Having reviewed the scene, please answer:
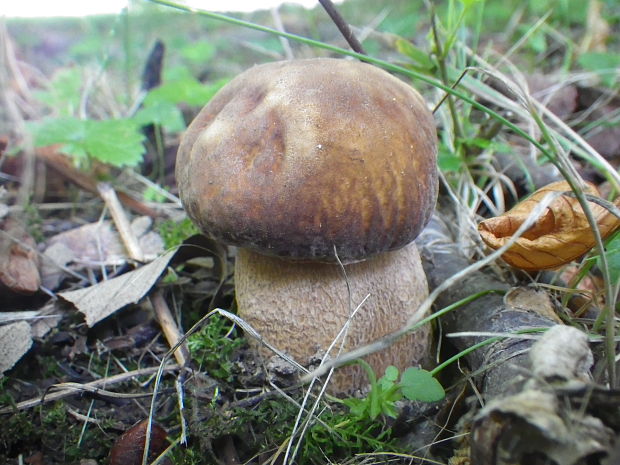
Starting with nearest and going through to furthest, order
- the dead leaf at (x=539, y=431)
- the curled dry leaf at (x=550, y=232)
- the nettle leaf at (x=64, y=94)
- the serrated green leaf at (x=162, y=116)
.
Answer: the dead leaf at (x=539, y=431), the curled dry leaf at (x=550, y=232), the serrated green leaf at (x=162, y=116), the nettle leaf at (x=64, y=94)

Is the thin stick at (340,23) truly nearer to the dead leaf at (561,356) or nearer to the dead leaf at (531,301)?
the dead leaf at (531,301)

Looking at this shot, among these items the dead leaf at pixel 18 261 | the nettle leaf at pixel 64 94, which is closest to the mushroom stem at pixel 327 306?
the dead leaf at pixel 18 261

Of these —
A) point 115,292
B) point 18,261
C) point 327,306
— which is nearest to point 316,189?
point 327,306

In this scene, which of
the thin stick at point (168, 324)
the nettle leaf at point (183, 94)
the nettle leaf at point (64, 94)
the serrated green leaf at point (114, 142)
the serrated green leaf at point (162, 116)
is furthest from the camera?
the nettle leaf at point (64, 94)

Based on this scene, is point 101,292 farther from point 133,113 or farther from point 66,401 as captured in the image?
point 133,113

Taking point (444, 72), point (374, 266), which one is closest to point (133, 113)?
point (444, 72)

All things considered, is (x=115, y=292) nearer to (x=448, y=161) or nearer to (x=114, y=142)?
(x=114, y=142)
